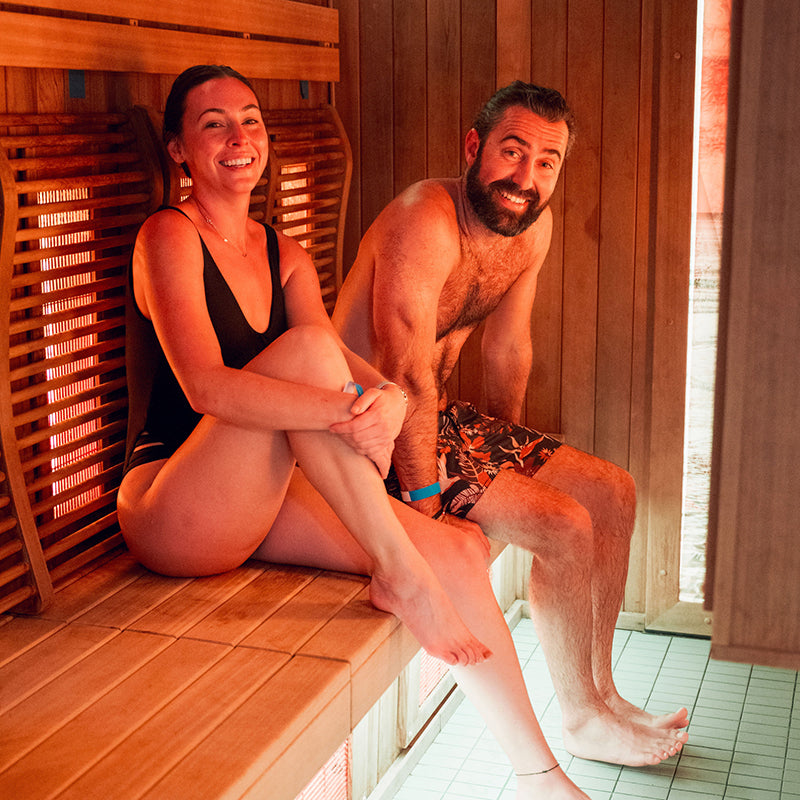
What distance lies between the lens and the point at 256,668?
1.92 meters

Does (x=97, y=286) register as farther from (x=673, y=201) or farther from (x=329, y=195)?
(x=673, y=201)

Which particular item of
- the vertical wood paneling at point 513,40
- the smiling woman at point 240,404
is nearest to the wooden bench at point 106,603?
the smiling woman at point 240,404

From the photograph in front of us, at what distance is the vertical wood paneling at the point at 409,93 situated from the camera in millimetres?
3576

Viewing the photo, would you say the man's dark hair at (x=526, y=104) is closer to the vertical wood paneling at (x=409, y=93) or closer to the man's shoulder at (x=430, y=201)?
the man's shoulder at (x=430, y=201)

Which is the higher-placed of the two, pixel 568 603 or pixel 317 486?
pixel 317 486

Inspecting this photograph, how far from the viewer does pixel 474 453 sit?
2871mm

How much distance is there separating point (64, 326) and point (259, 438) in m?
0.62

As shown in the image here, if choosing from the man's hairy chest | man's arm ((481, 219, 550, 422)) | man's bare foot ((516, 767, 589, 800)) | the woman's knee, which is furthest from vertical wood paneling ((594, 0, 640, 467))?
the woman's knee

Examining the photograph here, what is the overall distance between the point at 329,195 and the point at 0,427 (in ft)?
6.03

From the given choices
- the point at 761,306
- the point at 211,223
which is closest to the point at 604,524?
the point at 211,223

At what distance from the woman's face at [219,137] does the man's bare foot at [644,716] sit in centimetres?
170

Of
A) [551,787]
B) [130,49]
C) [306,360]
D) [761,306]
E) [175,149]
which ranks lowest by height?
[551,787]

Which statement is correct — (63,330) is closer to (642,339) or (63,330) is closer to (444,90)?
(444,90)

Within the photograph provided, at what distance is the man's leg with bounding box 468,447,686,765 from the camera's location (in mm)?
2648
